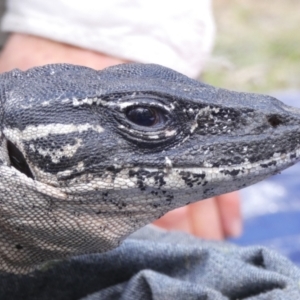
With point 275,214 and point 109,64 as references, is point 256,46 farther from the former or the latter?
point 109,64

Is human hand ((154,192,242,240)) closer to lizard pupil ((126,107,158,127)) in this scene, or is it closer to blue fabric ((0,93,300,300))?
blue fabric ((0,93,300,300))

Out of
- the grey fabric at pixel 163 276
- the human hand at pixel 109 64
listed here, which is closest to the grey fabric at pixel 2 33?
the human hand at pixel 109 64

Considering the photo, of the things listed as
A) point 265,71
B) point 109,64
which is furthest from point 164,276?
point 265,71

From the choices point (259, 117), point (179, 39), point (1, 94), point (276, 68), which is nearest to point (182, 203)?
point (259, 117)

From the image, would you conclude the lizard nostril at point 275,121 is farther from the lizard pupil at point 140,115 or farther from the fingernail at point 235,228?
the fingernail at point 235,228

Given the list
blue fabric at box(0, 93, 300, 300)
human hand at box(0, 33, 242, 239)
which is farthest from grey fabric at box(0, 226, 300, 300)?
human hand at box(0, 33, 242, 239)
